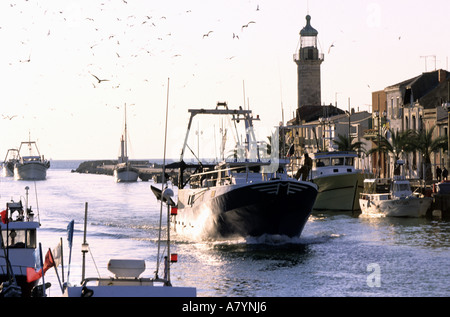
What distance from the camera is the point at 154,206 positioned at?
357 feet

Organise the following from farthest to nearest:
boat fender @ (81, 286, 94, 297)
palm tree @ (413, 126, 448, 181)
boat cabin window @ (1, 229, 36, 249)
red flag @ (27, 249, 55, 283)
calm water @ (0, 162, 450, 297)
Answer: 1. palm tree @ (413, 126, 448, 181)
2. calm water @ (0, 162, 450, 297)
3. boat cabin window @ (1, 229, 36, 249)
4. red flag @ (27, 249, 55, 283)
5. boat fender @ (81, 286, 94, 297)

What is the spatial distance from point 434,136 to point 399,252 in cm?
4849

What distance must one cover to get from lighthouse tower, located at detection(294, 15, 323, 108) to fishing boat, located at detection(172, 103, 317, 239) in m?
108

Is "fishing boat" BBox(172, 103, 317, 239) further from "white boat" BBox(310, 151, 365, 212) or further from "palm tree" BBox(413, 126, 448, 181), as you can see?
"palm tree" BBox(413, 126, 448, 181)

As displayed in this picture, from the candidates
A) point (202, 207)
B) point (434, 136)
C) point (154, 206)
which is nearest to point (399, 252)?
point (202, 207)

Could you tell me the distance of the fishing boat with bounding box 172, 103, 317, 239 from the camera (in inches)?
2052

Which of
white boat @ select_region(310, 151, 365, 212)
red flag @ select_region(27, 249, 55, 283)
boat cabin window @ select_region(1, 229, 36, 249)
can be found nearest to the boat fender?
red flag @ select_region(27, 249, 55, 283)

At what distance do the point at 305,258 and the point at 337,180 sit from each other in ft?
130

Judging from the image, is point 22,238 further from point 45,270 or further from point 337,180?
point 337,180

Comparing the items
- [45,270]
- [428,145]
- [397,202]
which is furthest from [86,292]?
[428,145]

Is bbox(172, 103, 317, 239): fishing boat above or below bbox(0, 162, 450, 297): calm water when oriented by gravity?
above

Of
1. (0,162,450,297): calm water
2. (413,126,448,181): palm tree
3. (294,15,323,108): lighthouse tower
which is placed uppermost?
(294,15,323,108): lighthouse tower

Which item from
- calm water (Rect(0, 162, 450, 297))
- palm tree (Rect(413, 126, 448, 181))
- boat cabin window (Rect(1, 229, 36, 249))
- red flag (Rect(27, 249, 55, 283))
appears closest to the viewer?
red flag (Rect(27, 249, 55, 283))

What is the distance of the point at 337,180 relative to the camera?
8800 cm
